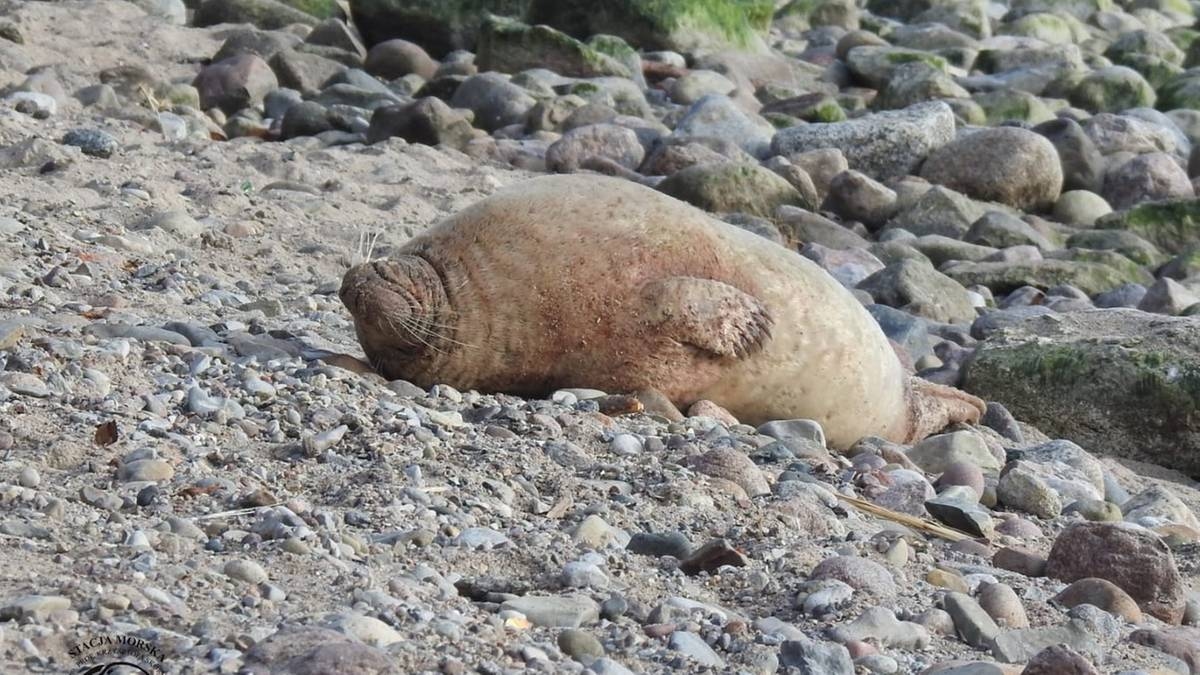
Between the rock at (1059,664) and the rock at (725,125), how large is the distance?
758 cm

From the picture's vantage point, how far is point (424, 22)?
42.4ft

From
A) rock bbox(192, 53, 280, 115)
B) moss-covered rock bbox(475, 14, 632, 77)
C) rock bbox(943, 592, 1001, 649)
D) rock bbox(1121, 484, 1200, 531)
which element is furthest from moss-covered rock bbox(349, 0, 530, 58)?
rock bbox(943, 592, 1001, 649)

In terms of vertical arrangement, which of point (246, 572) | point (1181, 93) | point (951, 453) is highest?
point (246, 572)

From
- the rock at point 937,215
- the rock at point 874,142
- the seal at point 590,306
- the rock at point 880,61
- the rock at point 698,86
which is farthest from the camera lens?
the rock at point 880,61

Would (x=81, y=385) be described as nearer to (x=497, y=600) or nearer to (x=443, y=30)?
(x=497, y=600)

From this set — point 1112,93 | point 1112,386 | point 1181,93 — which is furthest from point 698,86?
point 1112,386

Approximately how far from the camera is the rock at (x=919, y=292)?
7.92 m

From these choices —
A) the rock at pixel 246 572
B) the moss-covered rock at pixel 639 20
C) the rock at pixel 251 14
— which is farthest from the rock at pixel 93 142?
the moss-covered rock at pixel 639 20

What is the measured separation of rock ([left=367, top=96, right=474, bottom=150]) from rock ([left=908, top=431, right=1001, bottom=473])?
15.6ft

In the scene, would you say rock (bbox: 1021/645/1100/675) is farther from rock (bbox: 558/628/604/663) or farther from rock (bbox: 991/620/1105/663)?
rock (bbox: 558/628/604/663)

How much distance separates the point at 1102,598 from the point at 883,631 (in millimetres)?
671

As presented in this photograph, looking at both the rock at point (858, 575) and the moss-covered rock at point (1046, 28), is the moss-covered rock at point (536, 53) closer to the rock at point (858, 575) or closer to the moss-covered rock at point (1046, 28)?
the moss-covered rock at point (1046, 28)

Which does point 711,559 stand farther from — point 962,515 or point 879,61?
point 879,61

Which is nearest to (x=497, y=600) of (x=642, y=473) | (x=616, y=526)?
(x=616, y=526)
